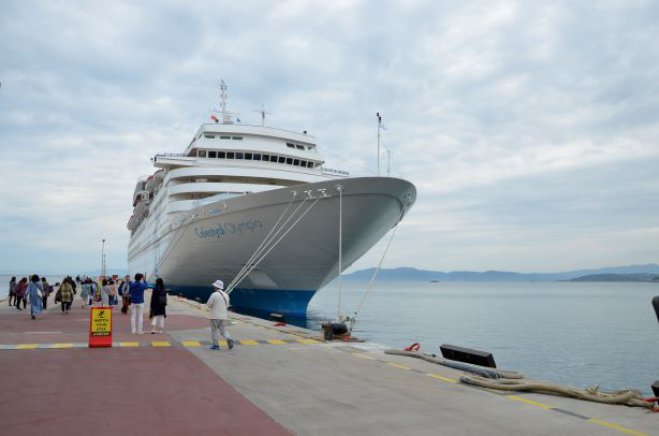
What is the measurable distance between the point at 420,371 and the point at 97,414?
548 centimetres

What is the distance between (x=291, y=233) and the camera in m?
23.5

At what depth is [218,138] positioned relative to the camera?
32.1m

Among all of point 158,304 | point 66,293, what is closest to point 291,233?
point 66,293

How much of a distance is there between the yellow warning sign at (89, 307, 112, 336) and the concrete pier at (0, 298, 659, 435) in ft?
1.58

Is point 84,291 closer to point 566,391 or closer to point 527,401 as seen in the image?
point 527,401

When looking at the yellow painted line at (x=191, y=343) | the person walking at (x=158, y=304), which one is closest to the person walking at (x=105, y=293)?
the person walking at (x=158, y=304)

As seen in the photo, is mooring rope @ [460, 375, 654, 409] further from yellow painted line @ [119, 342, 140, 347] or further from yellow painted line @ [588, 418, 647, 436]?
yellow painted line @ [119, 342, 140, 347]

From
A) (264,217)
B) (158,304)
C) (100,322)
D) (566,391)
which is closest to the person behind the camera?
(566,391)

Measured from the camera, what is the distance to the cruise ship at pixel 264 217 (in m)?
22.6

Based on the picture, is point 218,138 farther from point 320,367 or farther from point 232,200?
point 320,367

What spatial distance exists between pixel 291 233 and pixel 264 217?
140 cm

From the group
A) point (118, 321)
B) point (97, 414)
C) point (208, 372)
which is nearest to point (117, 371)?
point (208, 372)

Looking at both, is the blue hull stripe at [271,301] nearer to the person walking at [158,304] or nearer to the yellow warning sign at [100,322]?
the person walking at [158,304]

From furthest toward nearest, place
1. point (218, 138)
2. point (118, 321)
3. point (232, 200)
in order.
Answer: point (218, 138) → point (232, 200) → point (118, 321)
